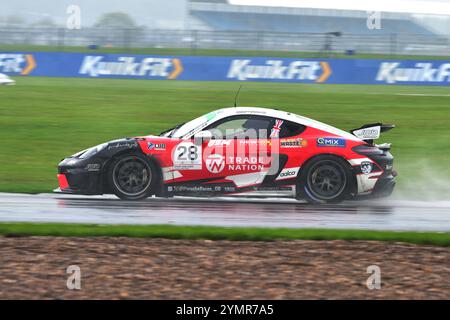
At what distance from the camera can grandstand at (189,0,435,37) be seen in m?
56.8

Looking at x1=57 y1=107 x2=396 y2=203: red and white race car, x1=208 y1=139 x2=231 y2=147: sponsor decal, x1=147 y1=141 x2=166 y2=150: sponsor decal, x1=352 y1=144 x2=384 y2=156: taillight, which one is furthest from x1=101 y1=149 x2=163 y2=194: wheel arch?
x1=352 y1=144 x2=384 y2=156: taillight

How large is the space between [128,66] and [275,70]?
621cm

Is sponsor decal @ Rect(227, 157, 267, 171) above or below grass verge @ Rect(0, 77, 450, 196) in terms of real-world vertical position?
below

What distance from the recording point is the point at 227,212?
1093cm

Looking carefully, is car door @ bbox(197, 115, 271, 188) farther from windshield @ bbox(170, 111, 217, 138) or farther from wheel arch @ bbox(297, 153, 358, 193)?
wheel arch @ bbox(297, 153, 358, 193)

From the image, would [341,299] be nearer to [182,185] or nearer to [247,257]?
[247,257]

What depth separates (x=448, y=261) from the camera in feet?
25.5

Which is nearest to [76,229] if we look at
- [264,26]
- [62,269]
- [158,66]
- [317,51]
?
[62,269]

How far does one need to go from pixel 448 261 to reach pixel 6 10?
178 feet

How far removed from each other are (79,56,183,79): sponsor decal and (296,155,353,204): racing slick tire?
22.7m

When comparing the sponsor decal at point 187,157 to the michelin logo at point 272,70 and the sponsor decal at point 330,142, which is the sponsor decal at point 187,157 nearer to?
the sponsor decal at point 330,142

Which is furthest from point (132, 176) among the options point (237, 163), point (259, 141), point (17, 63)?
point (17, 63)

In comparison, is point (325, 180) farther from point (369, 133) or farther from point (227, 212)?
point (227, 212)

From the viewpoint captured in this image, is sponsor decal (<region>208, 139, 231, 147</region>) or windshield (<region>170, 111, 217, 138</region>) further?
windshield (<region>170, 111, 217, 138</region>)
